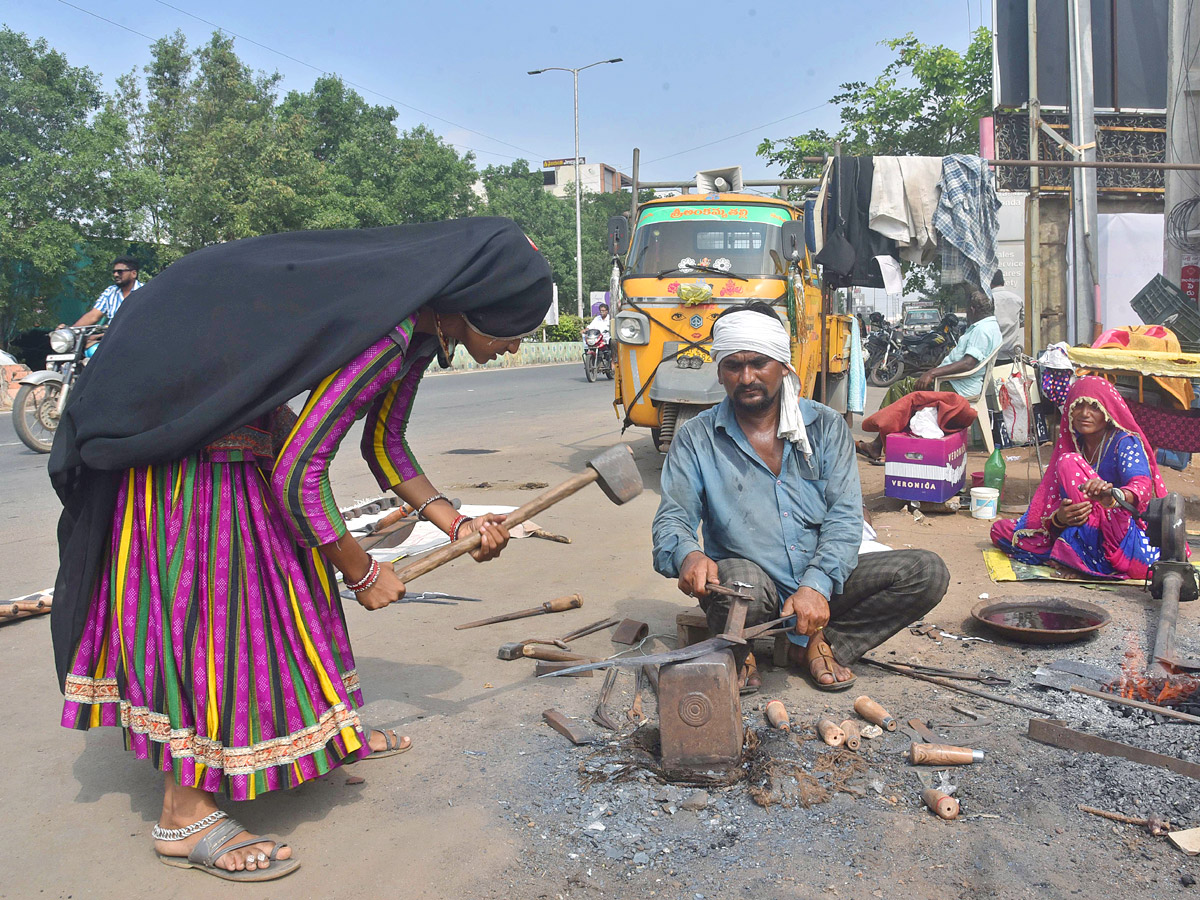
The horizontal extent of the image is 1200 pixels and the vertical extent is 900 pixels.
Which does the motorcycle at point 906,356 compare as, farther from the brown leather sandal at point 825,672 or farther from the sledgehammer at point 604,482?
the sledgehammer at point 604,482

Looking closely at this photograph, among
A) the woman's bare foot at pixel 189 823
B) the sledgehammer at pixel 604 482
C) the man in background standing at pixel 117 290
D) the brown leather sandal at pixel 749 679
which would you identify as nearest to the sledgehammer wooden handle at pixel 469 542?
the sledgehammer at pixel 604 482

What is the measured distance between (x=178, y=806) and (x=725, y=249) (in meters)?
6.85

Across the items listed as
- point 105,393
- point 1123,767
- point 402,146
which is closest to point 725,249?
point 1123,767

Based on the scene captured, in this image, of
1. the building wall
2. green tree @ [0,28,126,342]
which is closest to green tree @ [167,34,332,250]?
green tree @ [0,28,126,342]

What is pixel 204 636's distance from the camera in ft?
8.00

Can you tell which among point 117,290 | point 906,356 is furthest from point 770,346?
point 906,356

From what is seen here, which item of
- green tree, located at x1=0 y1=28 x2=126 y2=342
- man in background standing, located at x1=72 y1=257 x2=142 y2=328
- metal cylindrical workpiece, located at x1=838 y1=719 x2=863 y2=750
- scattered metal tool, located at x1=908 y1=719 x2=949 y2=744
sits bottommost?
scattered metal tool, located at x1=908 y1=719 x2=949 y2=744

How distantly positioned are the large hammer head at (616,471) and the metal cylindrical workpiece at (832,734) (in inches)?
39.6

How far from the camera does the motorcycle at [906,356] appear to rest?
1906cm

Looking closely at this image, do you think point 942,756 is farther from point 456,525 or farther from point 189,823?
point 189,823

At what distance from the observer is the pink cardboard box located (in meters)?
6.84

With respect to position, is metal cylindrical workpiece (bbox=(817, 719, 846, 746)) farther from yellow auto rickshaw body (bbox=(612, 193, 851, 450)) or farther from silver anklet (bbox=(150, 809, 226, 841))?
yellow auto rickshaw body (bbox=(612, 193, 851, 450))

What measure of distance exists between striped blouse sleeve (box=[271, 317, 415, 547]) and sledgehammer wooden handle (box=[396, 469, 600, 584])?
1.61ft

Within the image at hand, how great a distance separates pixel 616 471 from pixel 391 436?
0.79 metres
